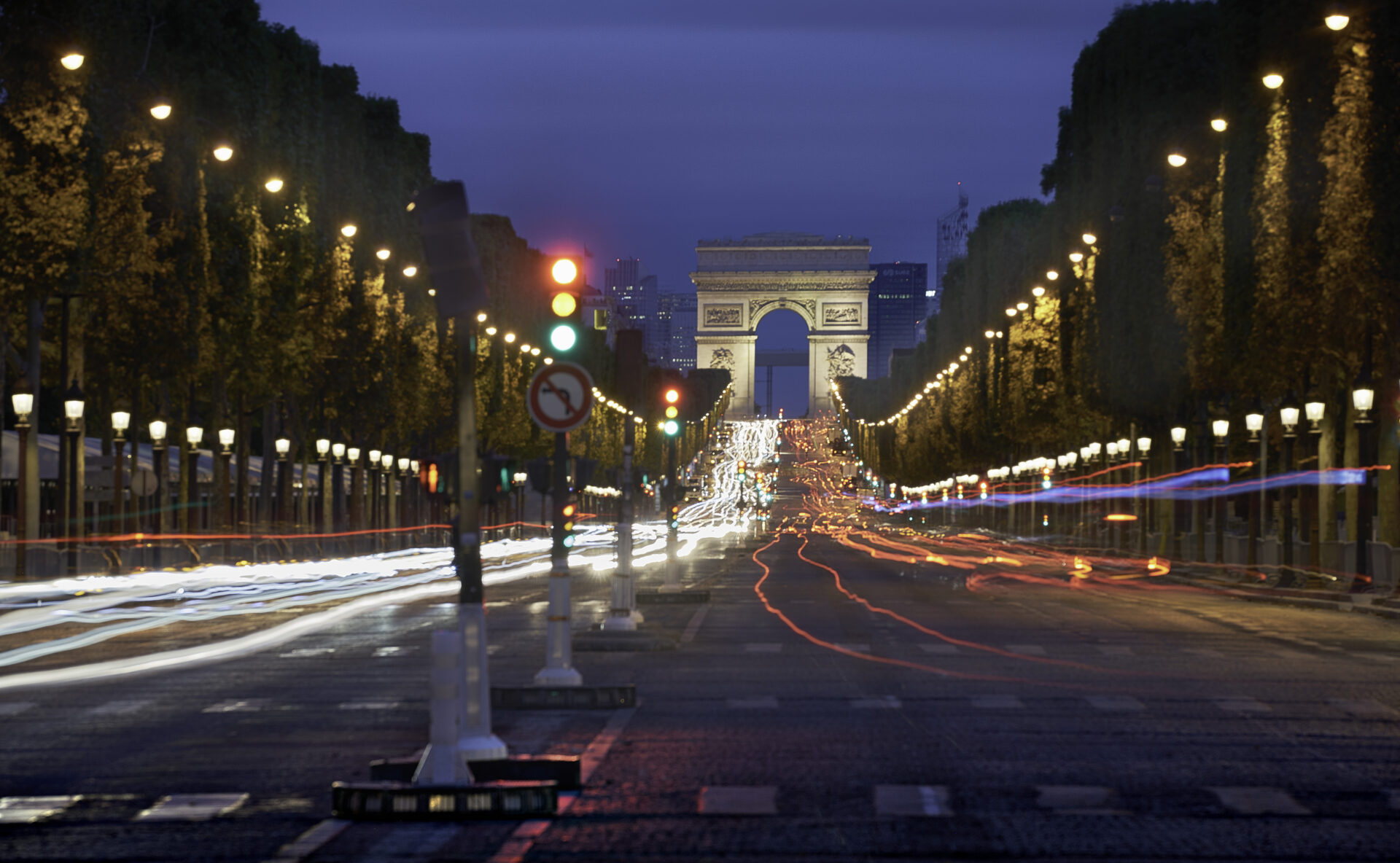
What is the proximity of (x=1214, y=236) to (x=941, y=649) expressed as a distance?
980 inches

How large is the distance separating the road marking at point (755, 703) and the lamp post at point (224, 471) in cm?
3301

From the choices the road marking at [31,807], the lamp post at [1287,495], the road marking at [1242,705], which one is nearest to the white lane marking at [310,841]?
the road marking at [31,807]

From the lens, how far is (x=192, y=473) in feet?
155

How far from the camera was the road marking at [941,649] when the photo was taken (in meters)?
19.6

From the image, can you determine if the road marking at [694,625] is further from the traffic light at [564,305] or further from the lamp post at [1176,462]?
the lamp post at [1176,462]

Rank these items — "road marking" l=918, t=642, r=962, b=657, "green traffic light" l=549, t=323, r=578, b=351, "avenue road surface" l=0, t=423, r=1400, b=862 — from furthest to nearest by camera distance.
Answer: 1. "road marking" l=918, t=642, r=962, b=657
2. "green traffic light" l=549, t=323, r=578, b=351
3. "avenue road surface" l=0, t=423, r=1400, b=862

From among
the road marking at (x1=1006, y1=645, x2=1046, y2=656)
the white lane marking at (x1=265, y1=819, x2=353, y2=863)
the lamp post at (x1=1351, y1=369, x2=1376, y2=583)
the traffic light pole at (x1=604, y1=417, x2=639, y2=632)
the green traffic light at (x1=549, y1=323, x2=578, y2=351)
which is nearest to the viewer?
the white lane marking at (x1=265, y1=819, x2=353, y2=863)

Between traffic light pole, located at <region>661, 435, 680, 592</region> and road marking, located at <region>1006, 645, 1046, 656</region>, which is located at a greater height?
traffic light pole, located at <region>661, 435, 680, 592</region>

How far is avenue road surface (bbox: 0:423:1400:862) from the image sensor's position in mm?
8969

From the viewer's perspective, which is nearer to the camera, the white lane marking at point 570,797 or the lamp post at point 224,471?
the white lane marking at point 570,797

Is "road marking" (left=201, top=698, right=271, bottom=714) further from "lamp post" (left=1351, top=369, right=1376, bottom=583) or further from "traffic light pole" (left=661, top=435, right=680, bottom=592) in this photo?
"lamp post" (left=1351, top=369, right=1376, bottom=583)

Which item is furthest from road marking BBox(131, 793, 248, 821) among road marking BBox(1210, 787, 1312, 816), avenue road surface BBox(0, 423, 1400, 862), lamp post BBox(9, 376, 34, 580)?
lamp post BBox(9, 376, 34, 580)

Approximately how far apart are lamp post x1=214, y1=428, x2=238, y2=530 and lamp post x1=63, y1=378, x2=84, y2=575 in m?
5.06

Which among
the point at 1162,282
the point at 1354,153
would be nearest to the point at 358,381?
the point at 1162,282
